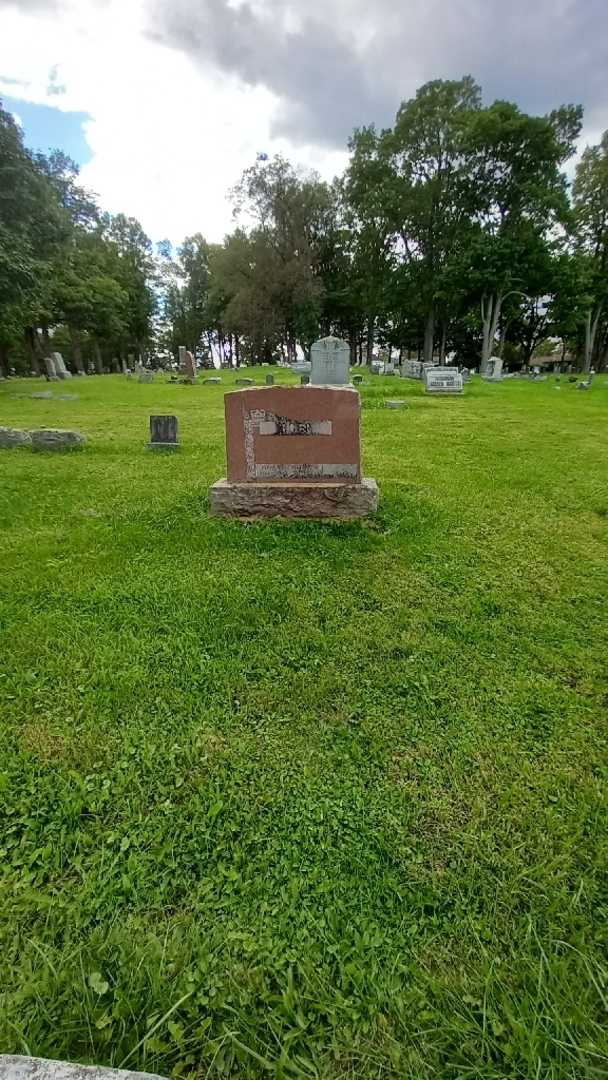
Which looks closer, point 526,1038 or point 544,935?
point 526,1038

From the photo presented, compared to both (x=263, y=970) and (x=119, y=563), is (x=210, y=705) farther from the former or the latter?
(x=119, y=563)

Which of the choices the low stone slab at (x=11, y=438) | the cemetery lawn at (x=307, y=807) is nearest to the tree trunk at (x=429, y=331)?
the low stone slab at (x=11, y=438)

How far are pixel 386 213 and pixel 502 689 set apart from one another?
110 ft

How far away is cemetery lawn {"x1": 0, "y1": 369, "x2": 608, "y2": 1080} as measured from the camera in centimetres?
112

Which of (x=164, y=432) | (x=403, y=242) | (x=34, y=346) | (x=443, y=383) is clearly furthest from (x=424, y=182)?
(x=164, y=432)

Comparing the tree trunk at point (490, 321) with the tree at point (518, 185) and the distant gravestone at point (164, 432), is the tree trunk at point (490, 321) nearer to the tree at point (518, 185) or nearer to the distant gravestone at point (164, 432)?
the tree at point (518, 185)

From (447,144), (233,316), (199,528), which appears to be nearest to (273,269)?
(233,316)

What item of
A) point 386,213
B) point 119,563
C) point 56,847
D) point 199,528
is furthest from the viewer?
point 386,213

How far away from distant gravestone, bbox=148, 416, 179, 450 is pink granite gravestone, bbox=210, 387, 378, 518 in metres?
3.21

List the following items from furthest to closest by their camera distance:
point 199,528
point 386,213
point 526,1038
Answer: point 386,213 < point 199,528 < point 526,1038

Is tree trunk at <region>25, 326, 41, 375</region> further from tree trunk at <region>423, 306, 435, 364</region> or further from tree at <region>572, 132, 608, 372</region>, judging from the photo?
tree at <region>572, 132, 608, 372</region>

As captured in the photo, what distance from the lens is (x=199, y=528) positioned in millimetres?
3938

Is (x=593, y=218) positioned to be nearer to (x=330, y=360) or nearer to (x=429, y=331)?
(x=429, y=331)

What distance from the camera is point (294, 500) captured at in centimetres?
400
